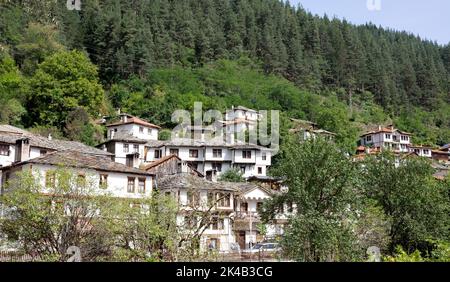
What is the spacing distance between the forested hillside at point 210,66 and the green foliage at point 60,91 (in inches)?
4.1

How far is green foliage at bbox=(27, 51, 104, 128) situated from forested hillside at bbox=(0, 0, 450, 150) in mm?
103

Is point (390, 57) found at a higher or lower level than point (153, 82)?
higher

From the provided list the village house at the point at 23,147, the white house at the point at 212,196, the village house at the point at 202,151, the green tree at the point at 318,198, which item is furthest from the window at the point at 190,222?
the village house at the point at 202,151

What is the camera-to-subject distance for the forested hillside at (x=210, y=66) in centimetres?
4475

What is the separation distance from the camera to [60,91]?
4222 centimetres

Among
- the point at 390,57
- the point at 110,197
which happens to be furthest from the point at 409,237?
the point at 390,57

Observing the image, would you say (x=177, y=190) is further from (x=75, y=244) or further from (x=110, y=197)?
(x=75, y=244)

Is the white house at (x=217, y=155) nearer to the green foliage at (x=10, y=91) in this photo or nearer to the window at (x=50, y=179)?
the green foliage at (x=10, y=91)

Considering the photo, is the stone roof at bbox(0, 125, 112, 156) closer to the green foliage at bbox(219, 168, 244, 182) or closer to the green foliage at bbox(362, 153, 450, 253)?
the green foliage at bbox(219, 168, 244, 182)

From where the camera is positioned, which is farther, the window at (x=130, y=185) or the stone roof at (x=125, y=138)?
the stone roof at (x=125, y=138)

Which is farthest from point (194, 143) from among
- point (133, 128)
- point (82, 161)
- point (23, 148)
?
point (82, 161)

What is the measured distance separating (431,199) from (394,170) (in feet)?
6.18

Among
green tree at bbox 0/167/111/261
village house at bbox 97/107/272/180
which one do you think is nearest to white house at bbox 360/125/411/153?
village house at bbox 97/107/272/180
